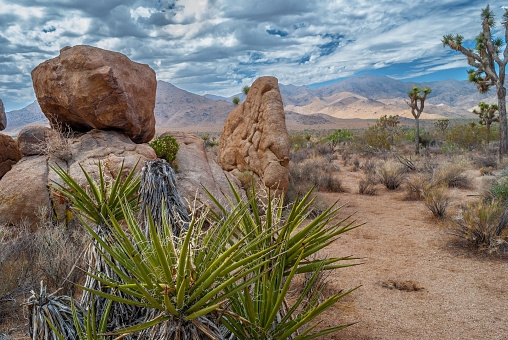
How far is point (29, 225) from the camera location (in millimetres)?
5926

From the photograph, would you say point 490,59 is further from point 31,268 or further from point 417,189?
point 31,268

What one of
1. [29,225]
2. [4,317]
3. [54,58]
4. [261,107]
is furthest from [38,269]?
[261,107]

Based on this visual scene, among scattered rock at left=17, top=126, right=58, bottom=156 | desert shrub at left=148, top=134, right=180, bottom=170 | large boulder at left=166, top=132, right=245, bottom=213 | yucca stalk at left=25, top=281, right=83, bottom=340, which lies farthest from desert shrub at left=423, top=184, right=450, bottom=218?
scattered rock at left=17, top=126, right=58, bottom=156

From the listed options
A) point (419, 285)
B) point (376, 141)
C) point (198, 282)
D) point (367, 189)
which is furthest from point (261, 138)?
point (376, 141)

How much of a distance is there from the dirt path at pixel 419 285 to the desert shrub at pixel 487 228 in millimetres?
349

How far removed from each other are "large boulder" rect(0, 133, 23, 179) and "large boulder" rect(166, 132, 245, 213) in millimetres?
4272

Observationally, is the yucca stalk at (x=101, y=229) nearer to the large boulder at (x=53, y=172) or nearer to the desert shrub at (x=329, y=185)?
the large boulder at (x=53, y=172)

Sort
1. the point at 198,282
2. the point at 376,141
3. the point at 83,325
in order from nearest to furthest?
the point at 198,282
the point at 83,325
the point at 376,141

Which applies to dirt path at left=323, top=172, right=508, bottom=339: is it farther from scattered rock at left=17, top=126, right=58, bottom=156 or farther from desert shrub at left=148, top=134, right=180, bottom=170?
scattered rock at left=17, top=126, right=58, bottom=156

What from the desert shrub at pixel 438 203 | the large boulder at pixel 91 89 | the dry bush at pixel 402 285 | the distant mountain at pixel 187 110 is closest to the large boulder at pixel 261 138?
the large boulder at pixel 91 89

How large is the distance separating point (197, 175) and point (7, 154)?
505 cm

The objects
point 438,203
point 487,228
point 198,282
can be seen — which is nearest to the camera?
point 198,282

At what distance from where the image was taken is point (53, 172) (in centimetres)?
707

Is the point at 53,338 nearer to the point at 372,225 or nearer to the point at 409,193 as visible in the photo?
the point at 372,225
